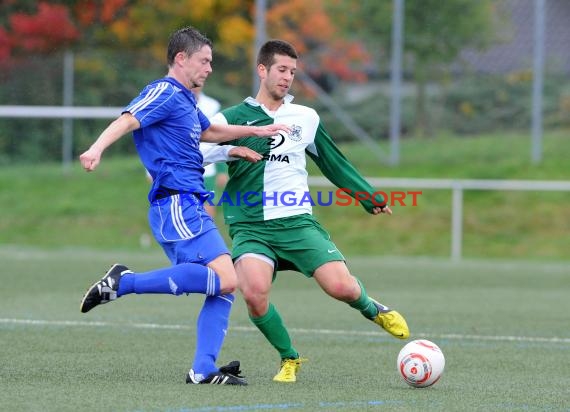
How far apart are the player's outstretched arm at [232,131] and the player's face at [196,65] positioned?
347mm

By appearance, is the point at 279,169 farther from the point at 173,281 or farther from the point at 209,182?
the point at 209,182

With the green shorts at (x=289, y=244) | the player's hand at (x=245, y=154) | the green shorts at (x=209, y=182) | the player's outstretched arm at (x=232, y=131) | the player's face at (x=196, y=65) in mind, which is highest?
the player's face at (x=196, y=65)

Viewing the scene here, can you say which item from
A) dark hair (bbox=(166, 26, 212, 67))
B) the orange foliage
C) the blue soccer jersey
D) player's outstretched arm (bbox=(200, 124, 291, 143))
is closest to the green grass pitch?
the blue soccer jersey

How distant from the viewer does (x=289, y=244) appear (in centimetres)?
703

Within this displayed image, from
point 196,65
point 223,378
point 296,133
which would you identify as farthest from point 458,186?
A: point 223,378

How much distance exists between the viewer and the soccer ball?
638 cm

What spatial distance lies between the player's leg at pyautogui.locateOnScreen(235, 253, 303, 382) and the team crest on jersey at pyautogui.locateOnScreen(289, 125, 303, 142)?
0.77m

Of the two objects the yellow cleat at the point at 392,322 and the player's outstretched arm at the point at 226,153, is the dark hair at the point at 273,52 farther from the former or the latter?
the yellow cleat at the point at 392,322

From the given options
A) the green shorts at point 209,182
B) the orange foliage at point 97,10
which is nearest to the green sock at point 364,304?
the green shorts at point 209,182

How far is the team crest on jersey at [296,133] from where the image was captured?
7.25m

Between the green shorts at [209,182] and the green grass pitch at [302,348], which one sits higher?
the green shorts at [209,182]

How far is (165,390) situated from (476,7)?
14.4m

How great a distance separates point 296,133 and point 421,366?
5.55ft

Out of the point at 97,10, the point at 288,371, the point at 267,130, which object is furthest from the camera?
the point at 97,10
